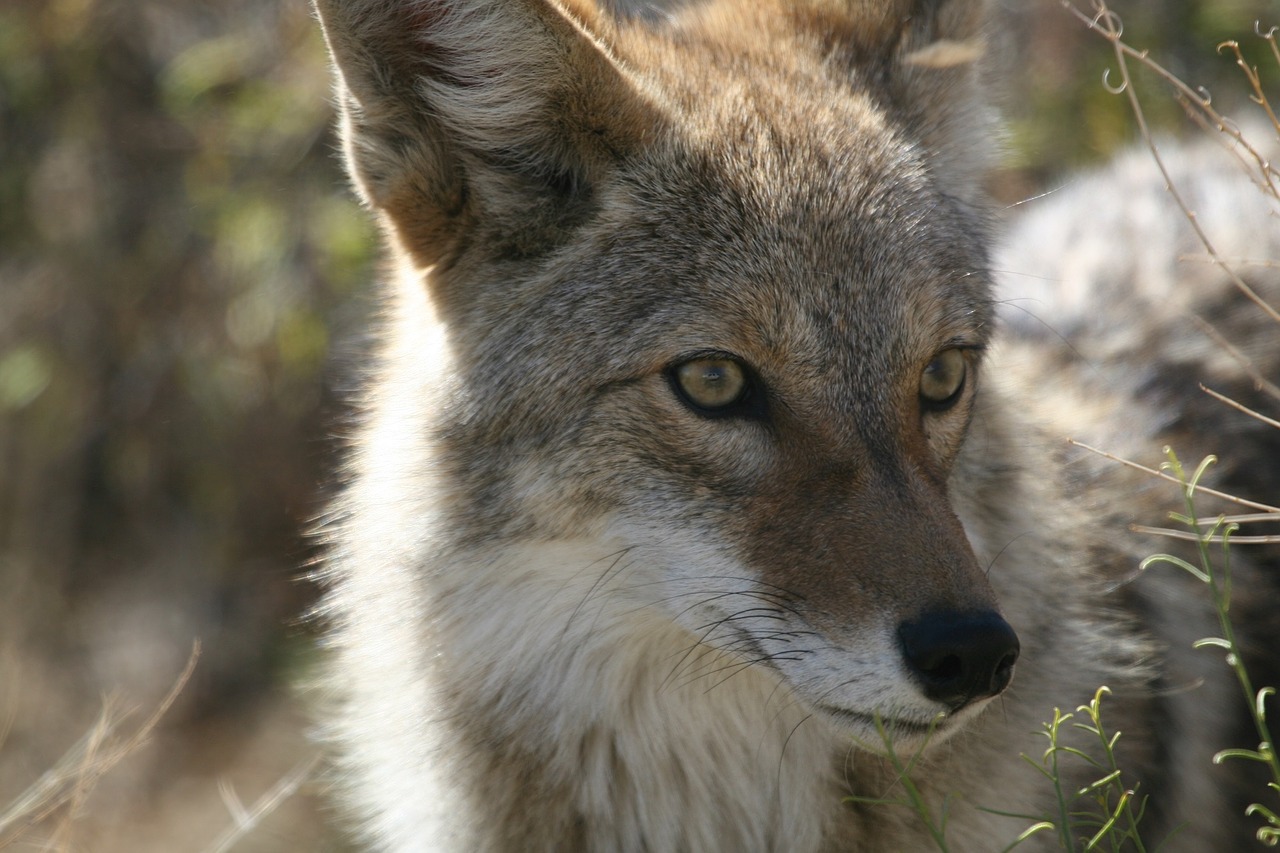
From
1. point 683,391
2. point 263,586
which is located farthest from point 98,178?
point 683,391

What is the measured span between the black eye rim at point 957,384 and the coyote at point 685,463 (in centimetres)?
1

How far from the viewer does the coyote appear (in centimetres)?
286

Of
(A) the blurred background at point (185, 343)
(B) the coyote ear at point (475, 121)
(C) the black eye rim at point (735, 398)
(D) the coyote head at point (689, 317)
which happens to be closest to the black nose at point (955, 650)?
(D) the coyote head at point (689, 317)

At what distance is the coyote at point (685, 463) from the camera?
9.37 feet

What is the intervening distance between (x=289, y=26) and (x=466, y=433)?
12.0 ft

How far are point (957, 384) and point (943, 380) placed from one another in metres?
0.05

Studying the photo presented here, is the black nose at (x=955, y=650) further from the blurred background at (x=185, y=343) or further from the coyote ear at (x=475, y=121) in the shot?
the blurred background at (x=185, y=343)

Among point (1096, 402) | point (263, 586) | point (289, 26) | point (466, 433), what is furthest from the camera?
point (263, 586)

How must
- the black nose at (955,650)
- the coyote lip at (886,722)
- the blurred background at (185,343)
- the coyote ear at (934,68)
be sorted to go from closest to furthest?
the black nose at (955,650) → the coyote lip at (886,722) → the coyote ear at (934,68) → the blurred background at (185,343)

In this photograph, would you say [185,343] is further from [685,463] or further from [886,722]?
[886,722]

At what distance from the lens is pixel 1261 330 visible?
4238 mm

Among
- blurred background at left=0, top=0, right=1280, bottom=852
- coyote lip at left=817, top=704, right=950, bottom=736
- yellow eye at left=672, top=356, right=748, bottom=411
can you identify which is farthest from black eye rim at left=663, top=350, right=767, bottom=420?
blurred background at left=0, top=0, right=1280, bottom=852

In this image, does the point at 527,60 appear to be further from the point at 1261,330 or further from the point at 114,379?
the point at 114,379

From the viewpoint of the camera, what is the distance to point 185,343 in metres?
6.45
